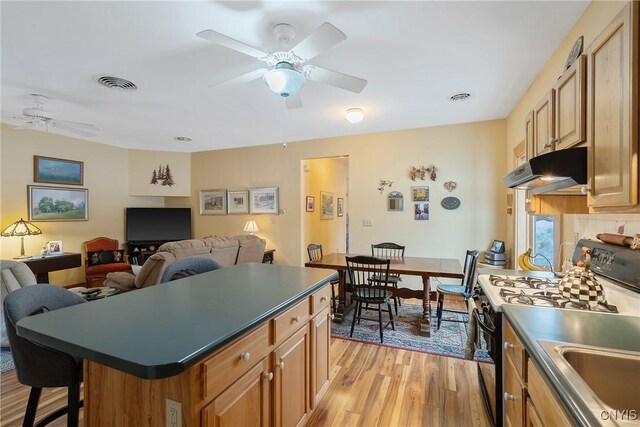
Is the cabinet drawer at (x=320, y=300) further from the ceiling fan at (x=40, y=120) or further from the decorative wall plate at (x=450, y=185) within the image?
the ceiling fan at (x=40, y=120)

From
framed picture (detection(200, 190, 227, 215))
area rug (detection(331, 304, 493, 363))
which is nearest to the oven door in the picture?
area rug (detection(331, 304, 493, 363))

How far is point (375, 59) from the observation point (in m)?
2.36

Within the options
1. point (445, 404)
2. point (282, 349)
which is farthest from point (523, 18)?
point (445, 404)

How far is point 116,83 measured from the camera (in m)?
2.77

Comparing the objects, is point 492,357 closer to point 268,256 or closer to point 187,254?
point 187,254

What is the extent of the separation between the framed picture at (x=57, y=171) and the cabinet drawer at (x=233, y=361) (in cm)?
543

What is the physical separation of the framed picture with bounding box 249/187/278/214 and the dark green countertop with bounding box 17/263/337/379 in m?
3.84

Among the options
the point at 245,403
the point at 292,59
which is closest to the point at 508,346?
the point at 245,403

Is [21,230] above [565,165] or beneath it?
beneath

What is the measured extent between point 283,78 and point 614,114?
1.75 meters

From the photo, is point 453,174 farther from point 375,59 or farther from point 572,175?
point 572,175

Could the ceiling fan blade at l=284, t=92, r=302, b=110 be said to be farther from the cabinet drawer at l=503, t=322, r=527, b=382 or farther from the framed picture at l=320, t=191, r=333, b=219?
the framed picture at l=320, t=191, r=333, b=219

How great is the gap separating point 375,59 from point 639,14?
1.65m

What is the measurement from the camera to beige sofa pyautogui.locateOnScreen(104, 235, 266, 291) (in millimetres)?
2914
